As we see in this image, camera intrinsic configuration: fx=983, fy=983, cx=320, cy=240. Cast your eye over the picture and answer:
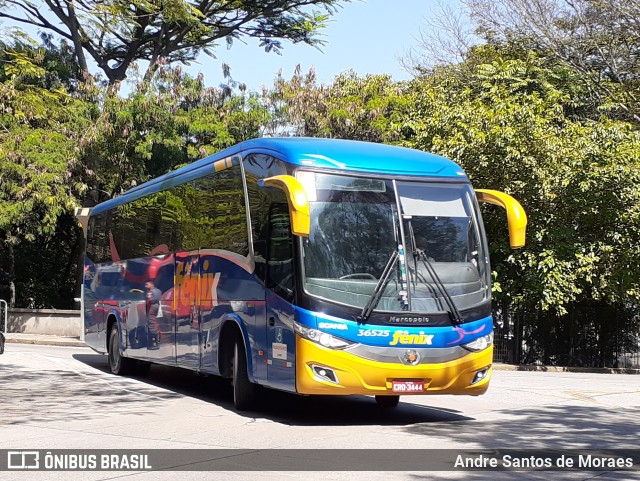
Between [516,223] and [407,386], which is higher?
[516,223]

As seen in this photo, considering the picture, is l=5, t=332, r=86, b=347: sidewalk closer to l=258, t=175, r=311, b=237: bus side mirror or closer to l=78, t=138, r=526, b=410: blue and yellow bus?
l=78, t=138, r=526, b=410: blue and yellow bus

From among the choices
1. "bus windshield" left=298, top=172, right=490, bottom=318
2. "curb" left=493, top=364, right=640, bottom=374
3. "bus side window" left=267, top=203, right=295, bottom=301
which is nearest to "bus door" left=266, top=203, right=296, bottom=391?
"bus side window" left=267, top=203, right=295, bottom=301

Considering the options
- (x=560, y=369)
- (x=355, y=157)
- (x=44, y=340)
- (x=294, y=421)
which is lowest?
(x=560, y=369)

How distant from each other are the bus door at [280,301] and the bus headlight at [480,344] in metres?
2.20

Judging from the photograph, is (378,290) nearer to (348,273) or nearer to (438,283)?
(348,273)

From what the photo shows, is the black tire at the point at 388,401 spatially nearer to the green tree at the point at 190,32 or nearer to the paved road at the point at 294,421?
the paved road at the point at 294,421

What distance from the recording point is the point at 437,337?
11.9 meters

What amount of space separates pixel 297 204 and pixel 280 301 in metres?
1.59

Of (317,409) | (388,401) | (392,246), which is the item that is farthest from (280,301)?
(388,401)

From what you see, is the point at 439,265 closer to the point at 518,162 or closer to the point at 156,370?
the point at 156,370

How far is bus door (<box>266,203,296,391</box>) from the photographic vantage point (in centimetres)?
1190

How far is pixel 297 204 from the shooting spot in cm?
1111

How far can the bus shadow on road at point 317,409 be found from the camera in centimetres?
1274

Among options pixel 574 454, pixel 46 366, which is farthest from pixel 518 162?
pixel 574 454
